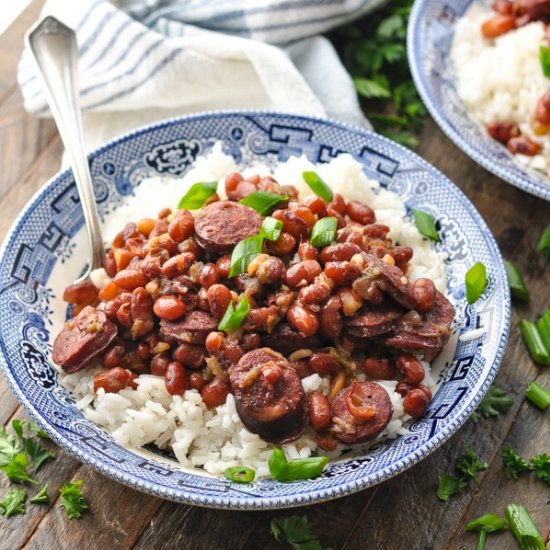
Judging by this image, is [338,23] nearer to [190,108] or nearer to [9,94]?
[190,108]

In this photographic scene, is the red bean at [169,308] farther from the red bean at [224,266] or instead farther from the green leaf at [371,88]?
the green leaf at [371,88]

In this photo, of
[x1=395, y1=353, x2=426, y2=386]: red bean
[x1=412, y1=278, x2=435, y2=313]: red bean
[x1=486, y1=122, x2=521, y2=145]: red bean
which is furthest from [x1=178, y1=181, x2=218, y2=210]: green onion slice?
[x1=486, y1=122, x2=521, y2=145]: red bean

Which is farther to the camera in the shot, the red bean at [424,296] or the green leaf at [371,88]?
the green leaf at [371,88]

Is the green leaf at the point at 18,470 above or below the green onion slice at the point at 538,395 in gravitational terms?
above

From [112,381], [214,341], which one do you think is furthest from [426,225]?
[112,381]

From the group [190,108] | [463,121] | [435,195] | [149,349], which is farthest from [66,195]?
[463,121]

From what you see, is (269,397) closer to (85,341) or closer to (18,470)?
(85,341)

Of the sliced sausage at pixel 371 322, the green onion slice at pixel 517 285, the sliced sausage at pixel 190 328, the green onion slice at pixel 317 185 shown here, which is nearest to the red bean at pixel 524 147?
the green onion slice at pixel 517 285

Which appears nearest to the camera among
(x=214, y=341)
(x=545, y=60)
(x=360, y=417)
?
(x=360, y=417)
